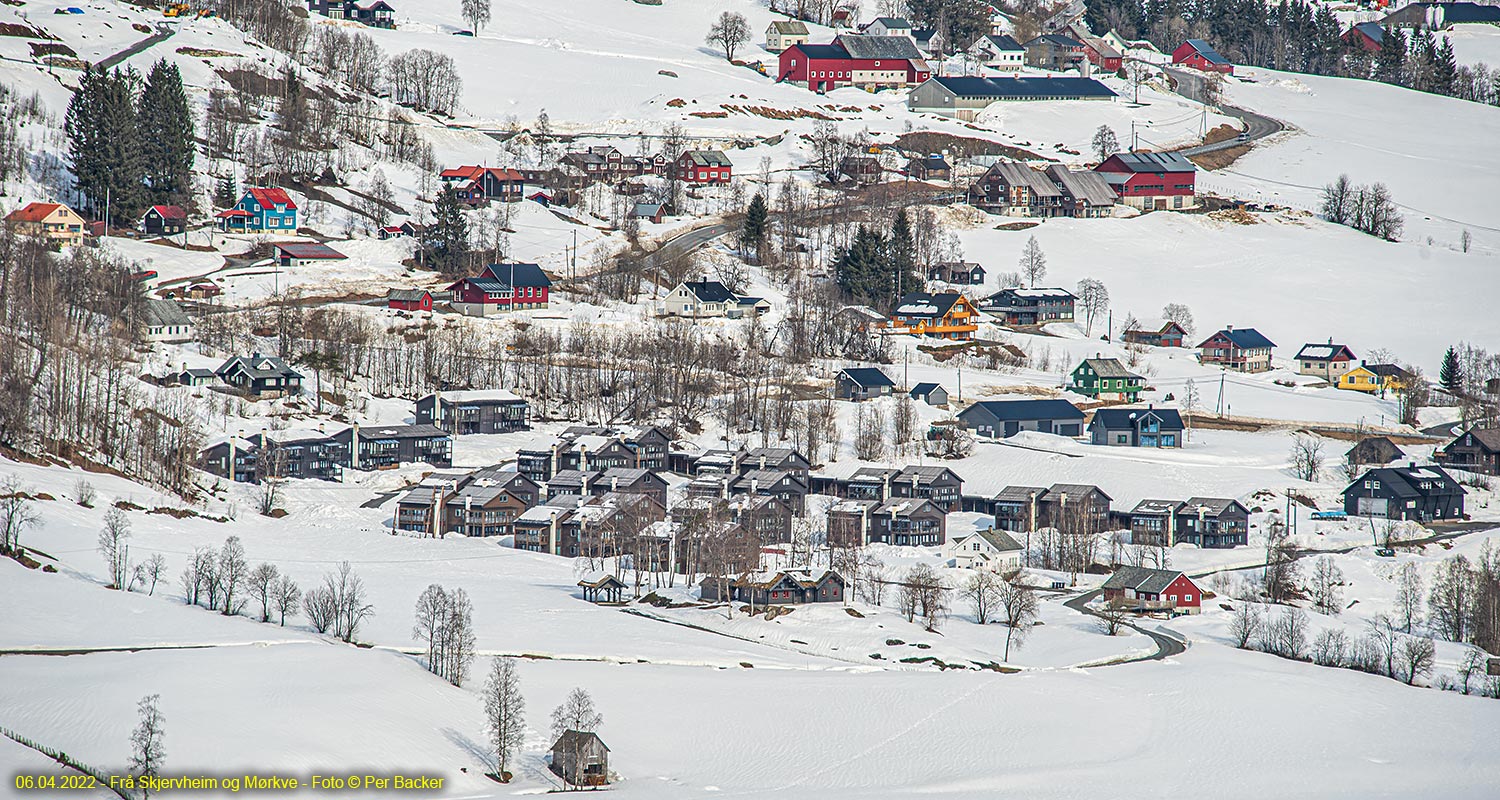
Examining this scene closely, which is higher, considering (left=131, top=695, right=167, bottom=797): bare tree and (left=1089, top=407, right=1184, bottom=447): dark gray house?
(left=1089, top=407, right=1184, bottom=447): dark gray house

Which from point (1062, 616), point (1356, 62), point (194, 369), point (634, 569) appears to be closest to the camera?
point (1062, 616)

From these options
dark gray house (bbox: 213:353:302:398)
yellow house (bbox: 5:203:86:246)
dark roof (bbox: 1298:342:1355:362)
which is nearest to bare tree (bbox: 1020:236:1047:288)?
dark roof (bbox: 1298:342:1355:362)

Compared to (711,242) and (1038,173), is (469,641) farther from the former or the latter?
(1038,173)

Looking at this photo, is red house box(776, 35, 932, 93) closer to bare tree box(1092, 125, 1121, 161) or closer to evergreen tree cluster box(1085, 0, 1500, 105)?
bare tree box(1092, 125, 1121, 161)

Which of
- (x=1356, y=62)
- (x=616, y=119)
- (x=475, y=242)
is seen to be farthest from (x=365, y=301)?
(x=1356, y=62)

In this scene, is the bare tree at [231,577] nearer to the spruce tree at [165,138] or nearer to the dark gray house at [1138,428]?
the dark gray house at [1138,428]

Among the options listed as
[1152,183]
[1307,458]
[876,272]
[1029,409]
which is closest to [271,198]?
[876,272]
